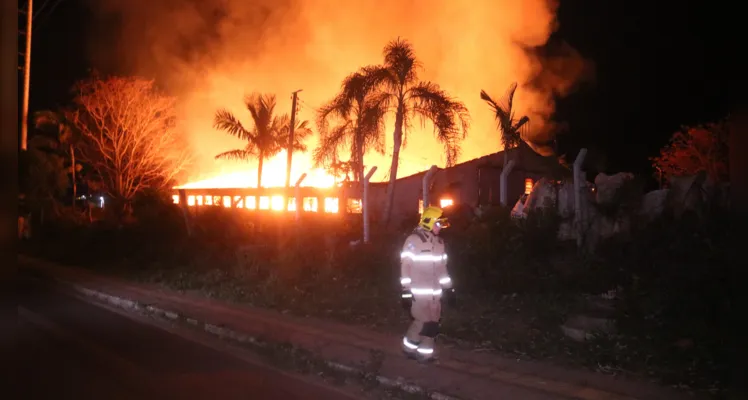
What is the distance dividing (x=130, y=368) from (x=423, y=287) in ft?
12.0

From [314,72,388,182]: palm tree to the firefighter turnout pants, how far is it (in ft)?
25.8

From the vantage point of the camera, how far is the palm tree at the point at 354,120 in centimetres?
1485

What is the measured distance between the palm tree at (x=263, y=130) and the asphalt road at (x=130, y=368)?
14522 mm

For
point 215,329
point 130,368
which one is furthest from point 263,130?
point 130,368

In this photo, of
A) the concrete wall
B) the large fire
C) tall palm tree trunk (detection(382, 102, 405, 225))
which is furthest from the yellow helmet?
the large fire

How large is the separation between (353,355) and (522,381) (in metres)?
2.29

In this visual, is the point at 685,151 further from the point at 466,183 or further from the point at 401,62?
the point at 401,62

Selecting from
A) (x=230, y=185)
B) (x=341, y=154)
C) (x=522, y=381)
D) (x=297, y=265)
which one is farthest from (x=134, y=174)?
(x=522, y=381)

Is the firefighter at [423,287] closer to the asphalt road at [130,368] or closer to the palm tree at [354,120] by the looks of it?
the asphalt road at [130,368]

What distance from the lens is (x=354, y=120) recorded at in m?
15.4

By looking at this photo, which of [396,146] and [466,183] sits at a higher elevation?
[396,146]

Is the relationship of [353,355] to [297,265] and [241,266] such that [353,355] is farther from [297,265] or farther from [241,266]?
[241,266]

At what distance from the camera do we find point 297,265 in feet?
44.3

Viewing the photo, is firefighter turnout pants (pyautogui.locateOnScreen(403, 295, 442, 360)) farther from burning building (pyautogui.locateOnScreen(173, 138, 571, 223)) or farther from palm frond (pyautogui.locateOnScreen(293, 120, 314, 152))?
palm frond (pyautogui.locateOnScreen(293, 120, 314, 152))
